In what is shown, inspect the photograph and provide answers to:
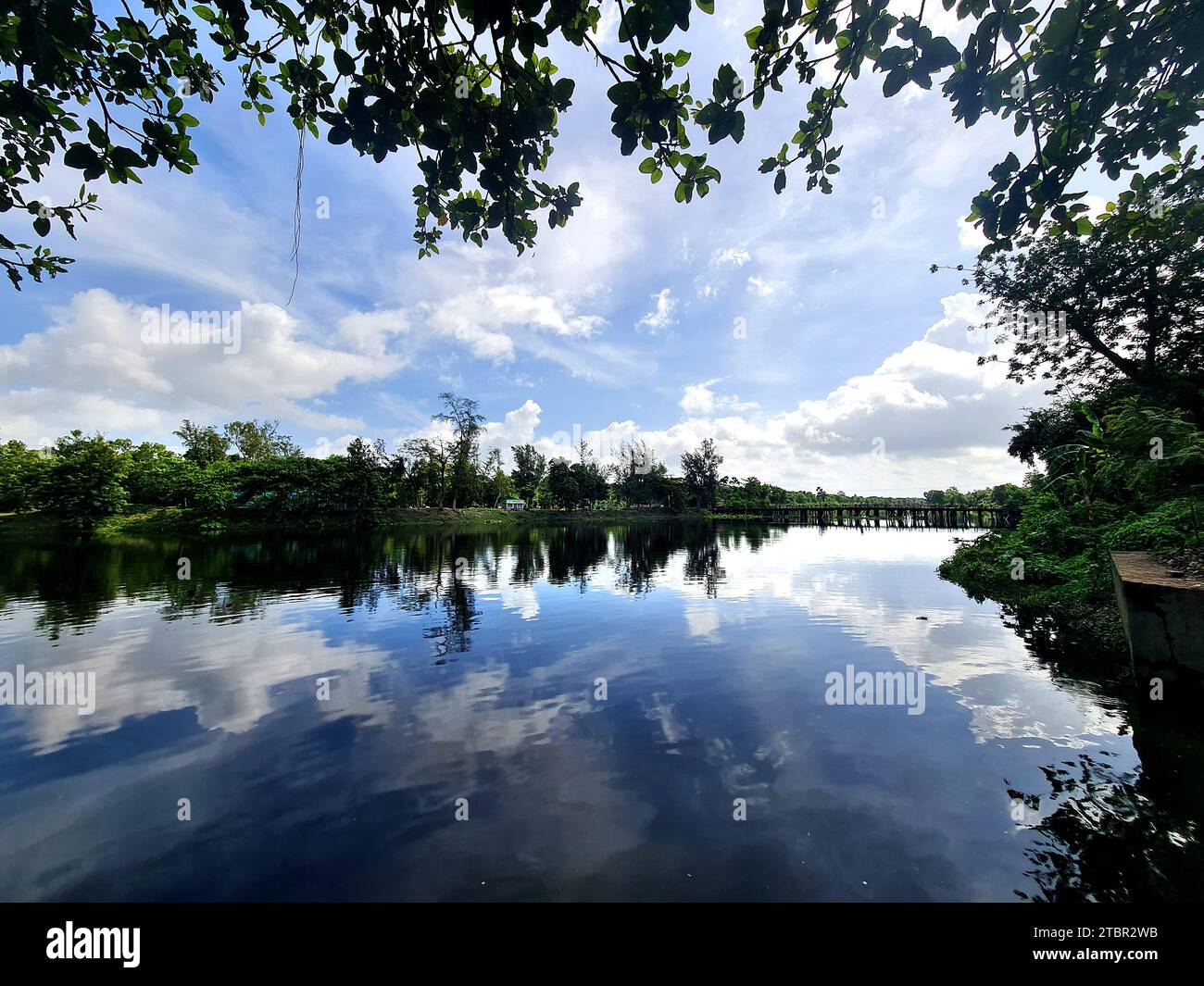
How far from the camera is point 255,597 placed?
17.6 metres

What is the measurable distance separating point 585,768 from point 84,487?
74.7 m

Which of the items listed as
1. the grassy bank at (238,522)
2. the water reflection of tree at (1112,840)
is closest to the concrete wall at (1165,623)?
the water reflection of tree at (1112,840)

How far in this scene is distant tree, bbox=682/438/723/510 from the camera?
396ft

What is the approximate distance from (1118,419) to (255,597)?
28520 millimetres

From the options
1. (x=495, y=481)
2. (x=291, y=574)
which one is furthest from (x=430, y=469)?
(x=291, y=574)

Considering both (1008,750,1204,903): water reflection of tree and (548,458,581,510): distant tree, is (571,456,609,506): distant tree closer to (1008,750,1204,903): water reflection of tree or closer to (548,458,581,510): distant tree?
(548,458,581,510): distant tree

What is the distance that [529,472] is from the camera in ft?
385

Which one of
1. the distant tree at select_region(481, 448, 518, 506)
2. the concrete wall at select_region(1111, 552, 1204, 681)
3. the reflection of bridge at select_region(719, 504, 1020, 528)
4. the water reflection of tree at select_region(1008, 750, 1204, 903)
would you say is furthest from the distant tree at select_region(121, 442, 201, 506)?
the reflection of bridge at select_region(719, 504, 1020, 528)

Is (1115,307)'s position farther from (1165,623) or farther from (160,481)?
(160,481)

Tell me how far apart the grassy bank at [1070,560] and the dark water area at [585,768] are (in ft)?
6.41

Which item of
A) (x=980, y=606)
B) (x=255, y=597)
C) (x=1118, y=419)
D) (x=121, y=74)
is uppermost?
(x=121, y=74)
